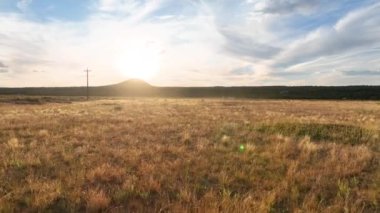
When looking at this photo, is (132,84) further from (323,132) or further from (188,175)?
(188,175)

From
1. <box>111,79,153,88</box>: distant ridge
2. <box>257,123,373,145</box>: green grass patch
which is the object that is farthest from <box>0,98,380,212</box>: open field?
<box>111,79,153,88</box>: distant ridge

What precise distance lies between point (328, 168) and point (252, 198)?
3256 millimetres

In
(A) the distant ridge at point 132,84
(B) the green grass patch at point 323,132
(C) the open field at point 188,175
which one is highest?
(A) the distant ridge at point 132,84

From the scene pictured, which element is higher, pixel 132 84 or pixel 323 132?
pixel 132 84

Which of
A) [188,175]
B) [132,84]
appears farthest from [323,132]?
[132,84]

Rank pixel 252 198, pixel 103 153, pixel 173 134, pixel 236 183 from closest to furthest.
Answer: pixel 252 198 → pixel 236 183 → pixel 103 153 → pixel 173 134

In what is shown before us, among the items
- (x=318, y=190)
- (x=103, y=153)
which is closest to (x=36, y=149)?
(x=103, y=153)

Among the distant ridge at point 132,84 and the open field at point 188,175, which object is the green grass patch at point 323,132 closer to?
the open field at point 188,175

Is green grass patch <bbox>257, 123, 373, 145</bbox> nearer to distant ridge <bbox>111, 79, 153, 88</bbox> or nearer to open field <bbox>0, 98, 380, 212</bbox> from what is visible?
open field <bbox>0, 98, 380, 212</bbox>

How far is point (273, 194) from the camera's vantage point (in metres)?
6.39

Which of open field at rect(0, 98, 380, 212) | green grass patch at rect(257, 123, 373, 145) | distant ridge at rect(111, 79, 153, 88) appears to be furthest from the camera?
distant ridge at rect(111, 79, 153, 88)

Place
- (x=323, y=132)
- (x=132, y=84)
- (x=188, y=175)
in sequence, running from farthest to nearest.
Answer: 1. (x=132, y=84)
2. (x=323, y=132)
3. (x=188, y=175)

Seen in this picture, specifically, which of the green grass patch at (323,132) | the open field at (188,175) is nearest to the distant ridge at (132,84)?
the green grass patch at (323,132)

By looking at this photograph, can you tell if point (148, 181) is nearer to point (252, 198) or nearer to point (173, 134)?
point (252, 198)
